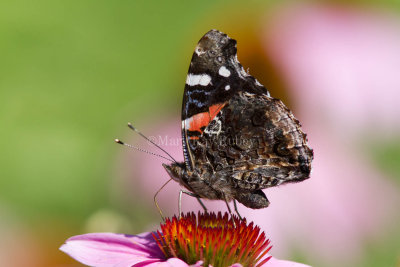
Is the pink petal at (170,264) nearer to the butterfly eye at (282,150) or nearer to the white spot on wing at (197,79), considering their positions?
the butterfly eye at (282,150)

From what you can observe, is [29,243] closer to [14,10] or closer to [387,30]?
[387,30]

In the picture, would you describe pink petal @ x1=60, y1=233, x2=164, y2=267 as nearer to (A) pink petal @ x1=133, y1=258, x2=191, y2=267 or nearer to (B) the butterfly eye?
(A) pink petal @ x1=133, y1=258, x2=191, y2=267

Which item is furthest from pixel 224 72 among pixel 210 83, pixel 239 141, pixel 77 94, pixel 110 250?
pixel 77 94

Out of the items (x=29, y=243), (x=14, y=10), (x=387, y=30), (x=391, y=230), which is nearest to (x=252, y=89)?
(x=29, y=243)

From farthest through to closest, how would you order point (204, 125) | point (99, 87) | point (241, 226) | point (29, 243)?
point (99, 87) < point (29, 243) < point (204, 125) < point (241, 226)

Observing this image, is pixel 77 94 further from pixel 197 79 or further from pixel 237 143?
pixel 237 143

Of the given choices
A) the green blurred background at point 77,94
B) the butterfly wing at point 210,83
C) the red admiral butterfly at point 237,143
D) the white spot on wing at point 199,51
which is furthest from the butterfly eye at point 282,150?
the green blurred background at point 77,94
